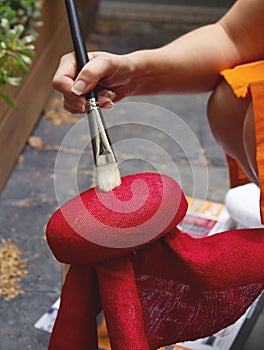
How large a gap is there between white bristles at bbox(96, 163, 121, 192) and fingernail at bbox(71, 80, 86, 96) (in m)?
0.10

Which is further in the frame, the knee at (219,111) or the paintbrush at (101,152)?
the knee at (219,111)

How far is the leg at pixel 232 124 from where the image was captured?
903mm

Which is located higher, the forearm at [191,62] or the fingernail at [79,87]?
the fingernail at [79,87]

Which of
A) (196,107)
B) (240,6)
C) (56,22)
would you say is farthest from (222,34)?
(56,22)

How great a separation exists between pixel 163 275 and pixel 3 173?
756 mm

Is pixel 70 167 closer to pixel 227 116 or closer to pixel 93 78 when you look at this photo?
pixel 227 116

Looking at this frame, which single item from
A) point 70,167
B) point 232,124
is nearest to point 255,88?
point 232,124

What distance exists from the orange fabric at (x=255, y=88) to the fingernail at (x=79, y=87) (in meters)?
0.21

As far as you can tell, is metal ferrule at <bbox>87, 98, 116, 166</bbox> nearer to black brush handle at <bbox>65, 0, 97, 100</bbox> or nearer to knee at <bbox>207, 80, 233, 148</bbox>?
black brush handle at <bbox>65, 0, 97, 100</bbox>

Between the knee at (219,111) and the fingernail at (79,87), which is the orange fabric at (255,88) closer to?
the knee at (219,111)

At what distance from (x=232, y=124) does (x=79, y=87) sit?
296mm

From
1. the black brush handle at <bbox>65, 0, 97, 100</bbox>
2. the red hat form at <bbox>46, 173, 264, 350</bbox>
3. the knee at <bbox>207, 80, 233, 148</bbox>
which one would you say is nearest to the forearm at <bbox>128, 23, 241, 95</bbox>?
the knee at <bbox>207, 80, 233, 148</bbox>

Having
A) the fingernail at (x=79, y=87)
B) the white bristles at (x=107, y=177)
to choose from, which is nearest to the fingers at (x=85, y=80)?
the fingernail at (x=79, y=87)

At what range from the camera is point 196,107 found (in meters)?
1.86
